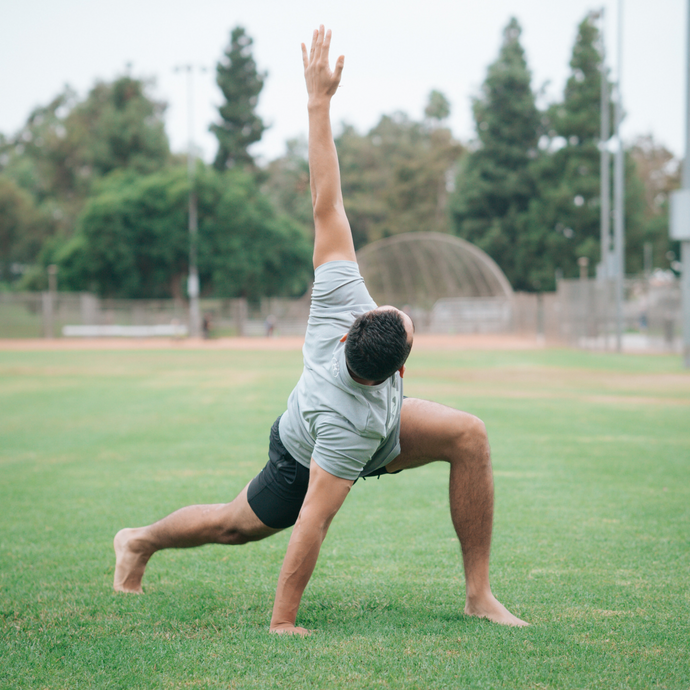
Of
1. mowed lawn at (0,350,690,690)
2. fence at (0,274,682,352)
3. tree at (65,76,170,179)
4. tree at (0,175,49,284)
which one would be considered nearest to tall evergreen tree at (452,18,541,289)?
fence at (0,274,682,352)

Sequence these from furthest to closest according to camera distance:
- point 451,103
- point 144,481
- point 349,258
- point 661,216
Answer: point 451,103, point 661,216, point 144,481, point 349,258

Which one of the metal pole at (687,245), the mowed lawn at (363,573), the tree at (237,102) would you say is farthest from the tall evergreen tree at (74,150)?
the mowed lawn at (363,573)

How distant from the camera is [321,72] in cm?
330

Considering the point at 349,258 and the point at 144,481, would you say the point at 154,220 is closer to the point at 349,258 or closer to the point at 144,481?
the point at 144,481

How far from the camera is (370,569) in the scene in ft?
13.6

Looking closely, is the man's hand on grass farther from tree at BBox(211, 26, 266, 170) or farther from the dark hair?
tree at BBox(211, 26, 266, 170)

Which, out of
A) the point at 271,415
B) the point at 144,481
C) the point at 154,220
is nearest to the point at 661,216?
the point at 154,220

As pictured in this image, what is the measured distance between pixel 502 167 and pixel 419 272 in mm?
11647

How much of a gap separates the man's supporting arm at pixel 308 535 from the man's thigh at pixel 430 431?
0.40 metres

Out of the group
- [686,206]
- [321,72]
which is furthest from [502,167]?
[321,72]

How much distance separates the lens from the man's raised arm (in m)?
3.18

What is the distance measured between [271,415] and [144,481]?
15.0 ft

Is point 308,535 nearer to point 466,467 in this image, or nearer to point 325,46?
point 466,467

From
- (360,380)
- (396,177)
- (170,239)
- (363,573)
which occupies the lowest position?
(363,573)
